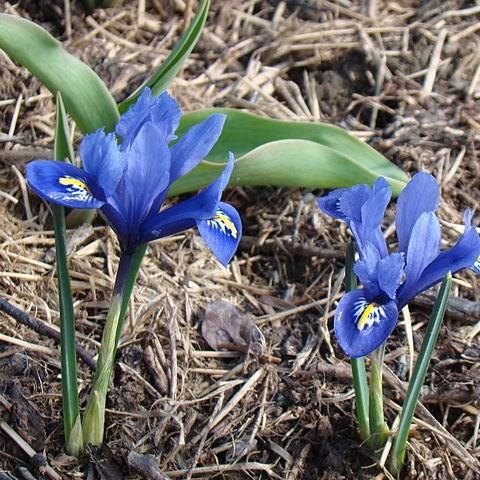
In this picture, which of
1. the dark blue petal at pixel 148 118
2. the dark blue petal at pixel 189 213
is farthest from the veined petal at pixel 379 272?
the dark blue petal at pixel 148 118

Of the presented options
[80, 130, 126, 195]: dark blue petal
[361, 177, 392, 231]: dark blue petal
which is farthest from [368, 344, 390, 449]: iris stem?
[80, 130, 126, 195]: dark blue petal

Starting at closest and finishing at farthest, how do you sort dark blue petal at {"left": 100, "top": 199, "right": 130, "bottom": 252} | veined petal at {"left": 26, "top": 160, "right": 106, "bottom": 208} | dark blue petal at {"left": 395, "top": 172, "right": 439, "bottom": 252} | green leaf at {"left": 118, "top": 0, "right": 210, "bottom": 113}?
veined petal at {"left": 26, "top": 160, "right": 106, "bottom": 208}, dark blue petal at {"left": 100, "top": 199, "right": 130, "bottom": 252}, dark blue petal at {"left": 395, "top": 172, "right": 439, "bottom": 252}, green leaf at {"left": 118, "top": 0, "right": 210, "bottom": 113}

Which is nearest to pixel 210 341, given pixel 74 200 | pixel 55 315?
pixel 55 315

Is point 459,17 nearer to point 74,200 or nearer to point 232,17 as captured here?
point 232,17

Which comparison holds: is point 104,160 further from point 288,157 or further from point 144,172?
point 288,157

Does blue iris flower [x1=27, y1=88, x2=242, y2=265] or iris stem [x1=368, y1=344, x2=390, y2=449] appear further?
iris stem [x1=368, y1=344, x2=390, y2=449]

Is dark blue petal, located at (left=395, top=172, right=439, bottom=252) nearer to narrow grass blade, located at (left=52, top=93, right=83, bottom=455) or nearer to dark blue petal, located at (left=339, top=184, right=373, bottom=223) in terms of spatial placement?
dark blue petal, located at (left=339, top=184, right=373, bottom=223)

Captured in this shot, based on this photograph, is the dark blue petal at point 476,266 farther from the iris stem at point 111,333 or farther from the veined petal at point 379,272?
the iris stem at point 111,333
